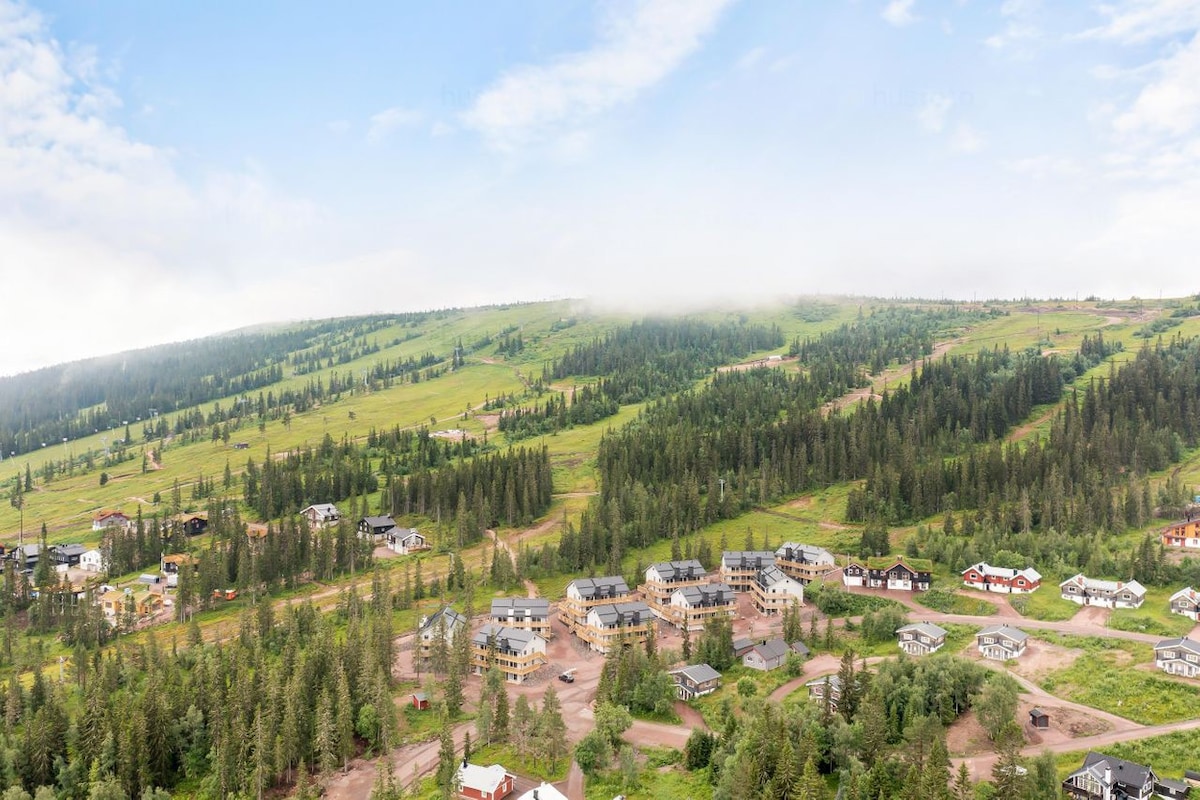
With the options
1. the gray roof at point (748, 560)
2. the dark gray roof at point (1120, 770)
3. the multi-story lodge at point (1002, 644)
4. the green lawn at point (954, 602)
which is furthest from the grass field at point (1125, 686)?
the gray roof at point (748, 560)

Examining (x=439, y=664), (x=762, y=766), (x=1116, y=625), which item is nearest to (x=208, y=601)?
(x=439, y=664)

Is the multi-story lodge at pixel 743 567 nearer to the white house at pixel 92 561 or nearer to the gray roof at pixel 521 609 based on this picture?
the gray roof at pixel 521 609

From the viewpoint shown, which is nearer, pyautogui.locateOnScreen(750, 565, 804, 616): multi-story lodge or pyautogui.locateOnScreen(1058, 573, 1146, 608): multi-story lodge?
pyautogui.locateOnScreen(1058, 573, 1146, 608): multi-story lodge

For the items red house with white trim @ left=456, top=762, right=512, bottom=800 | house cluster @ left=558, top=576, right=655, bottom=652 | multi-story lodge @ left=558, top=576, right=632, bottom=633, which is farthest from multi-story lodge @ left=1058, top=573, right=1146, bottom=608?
red house with white trim @ left=456, top=762, right=512, bottom=800

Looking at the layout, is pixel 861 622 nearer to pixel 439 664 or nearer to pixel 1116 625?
pixel 1116 625

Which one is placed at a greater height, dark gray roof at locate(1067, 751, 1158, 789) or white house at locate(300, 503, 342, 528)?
white house at locate(300, 503, 342, 528)

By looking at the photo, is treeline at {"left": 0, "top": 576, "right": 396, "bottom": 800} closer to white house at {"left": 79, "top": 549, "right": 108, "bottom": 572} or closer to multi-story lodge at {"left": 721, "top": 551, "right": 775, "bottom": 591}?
multi-story lodge at {"left": 721, "top": 551, "right": 775, "bottom": 591}
